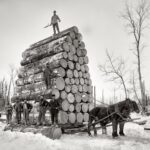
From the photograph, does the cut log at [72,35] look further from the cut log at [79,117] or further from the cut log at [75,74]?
the cut log at [79,117]

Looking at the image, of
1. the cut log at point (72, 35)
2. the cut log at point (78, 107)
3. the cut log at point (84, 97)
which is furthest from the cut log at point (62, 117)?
the cut log at point (72, 35)

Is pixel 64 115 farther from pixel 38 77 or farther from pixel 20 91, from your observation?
pixel 20 91

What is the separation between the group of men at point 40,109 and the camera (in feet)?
35.6

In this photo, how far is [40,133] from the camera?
9875mm

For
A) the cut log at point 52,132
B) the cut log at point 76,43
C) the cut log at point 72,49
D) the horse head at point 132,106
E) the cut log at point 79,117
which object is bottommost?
the cut log at point 52,132

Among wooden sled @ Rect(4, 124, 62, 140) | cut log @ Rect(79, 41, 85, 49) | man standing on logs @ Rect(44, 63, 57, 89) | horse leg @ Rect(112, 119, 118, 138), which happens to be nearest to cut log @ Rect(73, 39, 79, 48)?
cut log @ Rect(79, 41, 85, 49)

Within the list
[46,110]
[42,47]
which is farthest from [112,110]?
[42,47]

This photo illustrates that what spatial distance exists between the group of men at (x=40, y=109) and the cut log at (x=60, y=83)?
603 mm

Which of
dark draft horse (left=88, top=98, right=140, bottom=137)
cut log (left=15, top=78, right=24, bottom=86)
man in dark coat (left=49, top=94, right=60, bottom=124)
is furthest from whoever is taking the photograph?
cut log (left=15, top=78, right=24, bottom=86)

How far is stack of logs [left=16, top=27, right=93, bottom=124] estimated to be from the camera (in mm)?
11609

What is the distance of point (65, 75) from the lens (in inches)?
471

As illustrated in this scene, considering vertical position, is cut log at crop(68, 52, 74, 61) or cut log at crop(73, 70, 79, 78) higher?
cut log at crop(68, 52, 74, 61)

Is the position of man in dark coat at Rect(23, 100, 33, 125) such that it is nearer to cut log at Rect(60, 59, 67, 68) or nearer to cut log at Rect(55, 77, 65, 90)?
cut log at Rect(55, 77, 65, 90)

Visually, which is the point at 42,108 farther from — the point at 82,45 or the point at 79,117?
the point at 82,45
